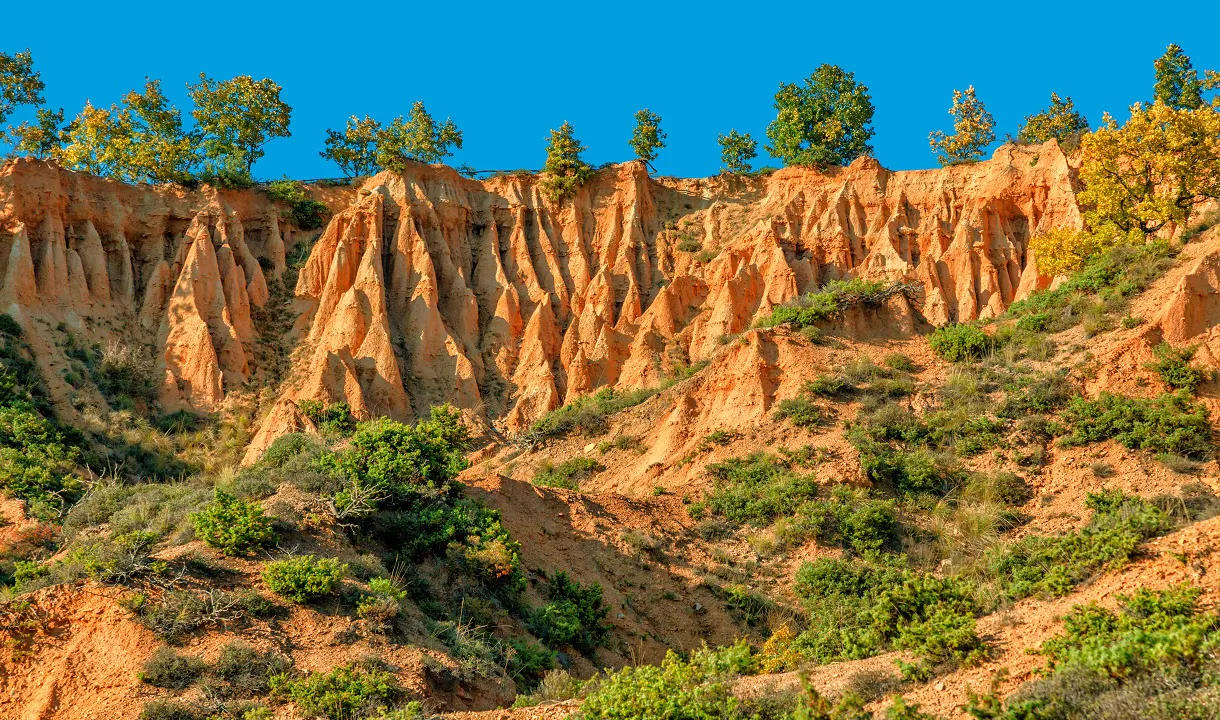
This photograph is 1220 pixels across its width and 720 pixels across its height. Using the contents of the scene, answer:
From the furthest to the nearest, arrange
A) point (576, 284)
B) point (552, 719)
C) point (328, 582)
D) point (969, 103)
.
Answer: point (969, 103), point (576, 284), point (328, 582), point (552, 719)

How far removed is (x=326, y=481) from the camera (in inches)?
760

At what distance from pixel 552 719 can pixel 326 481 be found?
845 cm

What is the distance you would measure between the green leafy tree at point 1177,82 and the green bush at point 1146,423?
79.4ft

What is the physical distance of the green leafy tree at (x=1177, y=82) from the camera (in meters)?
43.4

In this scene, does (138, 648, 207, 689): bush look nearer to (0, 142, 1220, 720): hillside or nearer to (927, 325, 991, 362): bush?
(0, 142, 1220, 720): hillside

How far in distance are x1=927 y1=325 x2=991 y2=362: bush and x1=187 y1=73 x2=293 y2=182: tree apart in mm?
28549

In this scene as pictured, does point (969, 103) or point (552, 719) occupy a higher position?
point (969, 103)

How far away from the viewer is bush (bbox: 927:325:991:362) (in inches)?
1079

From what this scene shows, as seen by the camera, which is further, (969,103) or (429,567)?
(969,103)

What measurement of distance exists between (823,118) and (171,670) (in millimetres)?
39446

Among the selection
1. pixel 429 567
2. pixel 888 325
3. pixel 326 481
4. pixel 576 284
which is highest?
pixel 576 284

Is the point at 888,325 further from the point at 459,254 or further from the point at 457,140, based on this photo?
the point at 457,140

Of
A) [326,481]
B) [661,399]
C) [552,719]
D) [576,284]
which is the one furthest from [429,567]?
[576,284]

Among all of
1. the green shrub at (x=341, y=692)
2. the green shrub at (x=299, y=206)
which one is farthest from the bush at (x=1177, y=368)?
the green shrub at (x=299, y=206)
